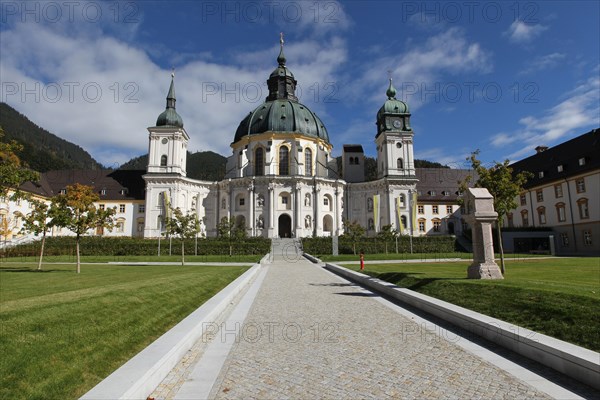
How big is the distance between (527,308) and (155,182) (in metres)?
60.8

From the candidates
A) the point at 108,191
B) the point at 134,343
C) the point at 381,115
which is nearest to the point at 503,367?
the point at 134,343

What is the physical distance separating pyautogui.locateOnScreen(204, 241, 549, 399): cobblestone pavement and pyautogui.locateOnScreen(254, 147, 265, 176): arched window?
186 ft

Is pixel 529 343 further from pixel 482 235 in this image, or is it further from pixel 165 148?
pixel 165 148

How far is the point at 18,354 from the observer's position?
16.2ft

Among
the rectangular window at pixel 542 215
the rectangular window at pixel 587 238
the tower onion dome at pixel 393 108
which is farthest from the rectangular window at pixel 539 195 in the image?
the tower onion dome at pixel 393 108

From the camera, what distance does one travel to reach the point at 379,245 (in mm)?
44438

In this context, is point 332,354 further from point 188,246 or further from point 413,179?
point 413,179

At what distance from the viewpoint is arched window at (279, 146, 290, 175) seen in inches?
2539

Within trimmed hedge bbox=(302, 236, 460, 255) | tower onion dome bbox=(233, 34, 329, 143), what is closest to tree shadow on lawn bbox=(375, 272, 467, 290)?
trimmed hedge bbox=(302, 236, 460, 255)

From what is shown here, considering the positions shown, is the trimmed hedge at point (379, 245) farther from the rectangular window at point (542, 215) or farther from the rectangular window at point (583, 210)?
the rectangular window at point (542, 215)

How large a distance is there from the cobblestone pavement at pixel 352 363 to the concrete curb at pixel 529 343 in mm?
738

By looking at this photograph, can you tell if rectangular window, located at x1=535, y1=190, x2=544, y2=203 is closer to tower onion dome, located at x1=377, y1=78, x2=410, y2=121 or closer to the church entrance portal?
tower onion dome, located at x1=377, y1=78, x2=410, y2=121

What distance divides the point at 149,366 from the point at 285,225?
58316 millimetres

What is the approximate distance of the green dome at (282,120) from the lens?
217 ft
